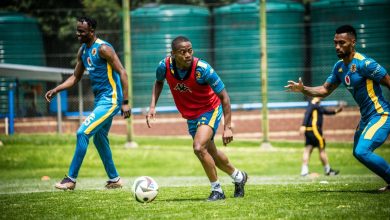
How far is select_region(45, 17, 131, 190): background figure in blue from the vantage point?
10.9 meters

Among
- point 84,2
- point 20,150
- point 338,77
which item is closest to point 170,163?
point 20,150

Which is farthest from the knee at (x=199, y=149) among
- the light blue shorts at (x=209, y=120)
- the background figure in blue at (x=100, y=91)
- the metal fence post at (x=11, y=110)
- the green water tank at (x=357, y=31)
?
the green water tank at (x=357, y=31)

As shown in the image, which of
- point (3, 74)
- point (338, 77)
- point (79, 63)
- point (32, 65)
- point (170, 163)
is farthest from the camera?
point (32, 65)

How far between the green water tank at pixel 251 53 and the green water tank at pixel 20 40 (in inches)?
263

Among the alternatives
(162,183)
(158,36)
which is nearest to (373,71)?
(162,183)

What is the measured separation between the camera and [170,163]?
21.5 metres

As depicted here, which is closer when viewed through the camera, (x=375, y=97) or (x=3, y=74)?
(x=375, y=97)

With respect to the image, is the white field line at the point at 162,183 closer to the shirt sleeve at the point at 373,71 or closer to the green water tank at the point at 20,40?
the shirt sleeve at the point at 373,71

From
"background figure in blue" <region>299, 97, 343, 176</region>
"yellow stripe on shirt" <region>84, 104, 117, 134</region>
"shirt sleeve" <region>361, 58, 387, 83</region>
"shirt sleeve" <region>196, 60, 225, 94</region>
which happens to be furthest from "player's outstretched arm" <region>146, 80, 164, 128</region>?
"background figure in blue" <region>299, 97, 343, 176</region>

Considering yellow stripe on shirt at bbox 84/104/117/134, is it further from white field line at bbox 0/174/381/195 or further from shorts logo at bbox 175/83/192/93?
shorts logo at bbox 175/83/192/93

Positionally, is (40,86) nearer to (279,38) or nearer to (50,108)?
(50,108)

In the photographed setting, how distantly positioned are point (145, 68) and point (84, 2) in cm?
403

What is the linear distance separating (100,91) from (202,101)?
2.36 metres

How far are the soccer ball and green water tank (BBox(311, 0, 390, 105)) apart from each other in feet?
53.5
